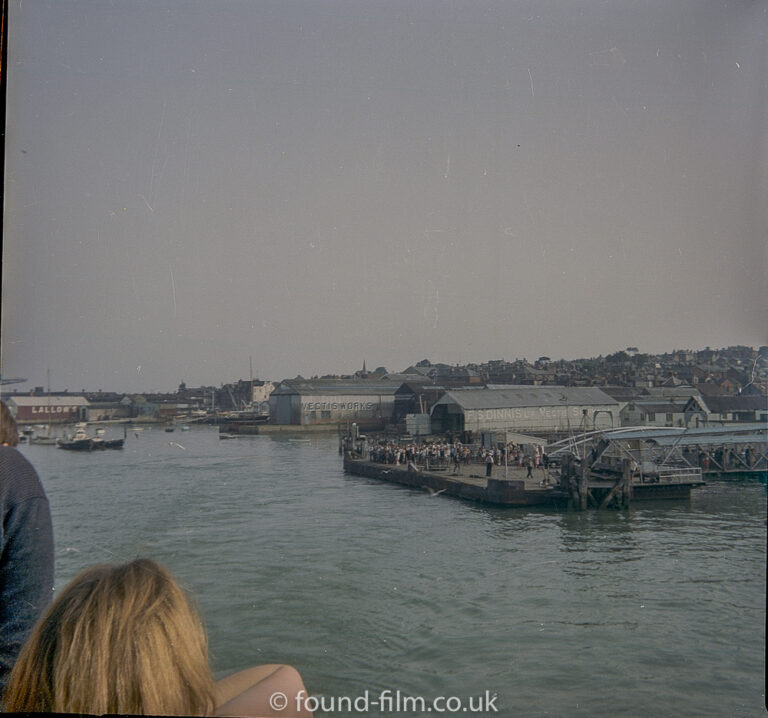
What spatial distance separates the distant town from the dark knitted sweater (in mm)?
955

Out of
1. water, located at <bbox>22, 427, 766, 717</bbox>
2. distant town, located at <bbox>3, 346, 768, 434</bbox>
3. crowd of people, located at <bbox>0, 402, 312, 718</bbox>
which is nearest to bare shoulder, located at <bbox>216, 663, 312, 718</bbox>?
crowd of people, located at <bbox>0, 402, 312, 718</bbox>

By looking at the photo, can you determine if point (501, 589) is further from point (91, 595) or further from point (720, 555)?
point (91, 595)

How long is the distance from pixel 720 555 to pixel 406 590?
1139 millimetres

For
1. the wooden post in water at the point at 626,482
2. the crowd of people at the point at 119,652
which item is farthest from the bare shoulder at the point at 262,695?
the wooden post in water at the point at 626,482

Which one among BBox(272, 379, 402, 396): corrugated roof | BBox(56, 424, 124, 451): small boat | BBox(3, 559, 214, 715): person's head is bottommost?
BBox(3, 559, 214, 715): person's head

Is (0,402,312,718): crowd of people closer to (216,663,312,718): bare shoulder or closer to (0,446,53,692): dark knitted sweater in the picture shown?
(216,663,312,718): bare shoulder

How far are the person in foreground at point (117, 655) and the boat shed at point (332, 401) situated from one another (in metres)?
1.55

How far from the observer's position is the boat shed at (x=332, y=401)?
228cm

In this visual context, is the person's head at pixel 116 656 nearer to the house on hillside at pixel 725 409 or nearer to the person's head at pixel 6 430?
the person's head at pixel 6 430

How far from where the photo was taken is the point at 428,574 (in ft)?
8.61

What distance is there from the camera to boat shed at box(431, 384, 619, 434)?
89.1 inches

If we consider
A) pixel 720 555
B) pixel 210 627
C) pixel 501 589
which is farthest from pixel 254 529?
pixel 720 555

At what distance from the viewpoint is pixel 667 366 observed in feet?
6.66

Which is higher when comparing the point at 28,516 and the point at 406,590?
the point at 28,516
